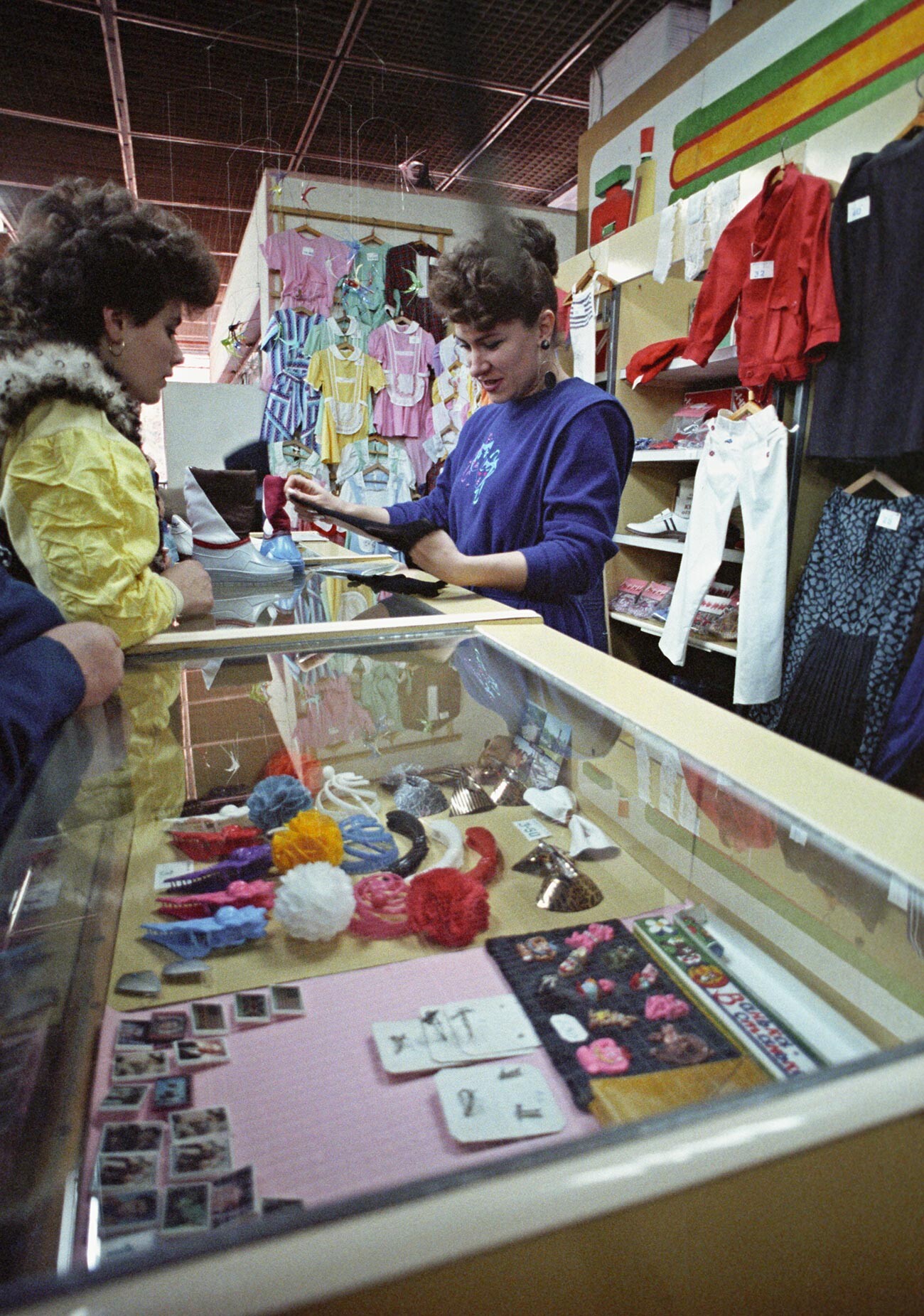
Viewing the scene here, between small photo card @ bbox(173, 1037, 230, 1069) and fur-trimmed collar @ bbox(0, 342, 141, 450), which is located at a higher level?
fur-trimmed collar @ bbox(0, 342, 141, 450)

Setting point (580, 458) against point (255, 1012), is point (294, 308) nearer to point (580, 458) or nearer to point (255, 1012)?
point (580, 458)

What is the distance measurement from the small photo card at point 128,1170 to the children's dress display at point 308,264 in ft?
16.9

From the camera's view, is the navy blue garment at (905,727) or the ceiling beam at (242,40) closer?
the navy blue garment at (905,727)

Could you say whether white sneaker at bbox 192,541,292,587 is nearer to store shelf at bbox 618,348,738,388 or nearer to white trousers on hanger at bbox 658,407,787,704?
white trousers on hanger at bbox 658,407,787,704

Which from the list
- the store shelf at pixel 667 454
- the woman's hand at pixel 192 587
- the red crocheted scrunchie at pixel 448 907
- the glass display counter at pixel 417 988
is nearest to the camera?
the glass display counter at pixel 417 988

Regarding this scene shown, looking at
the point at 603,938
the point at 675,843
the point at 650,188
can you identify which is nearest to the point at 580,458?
the point at 675,843

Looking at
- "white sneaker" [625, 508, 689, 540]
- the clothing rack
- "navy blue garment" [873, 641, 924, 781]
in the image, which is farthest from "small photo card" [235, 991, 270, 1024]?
the clothing rack

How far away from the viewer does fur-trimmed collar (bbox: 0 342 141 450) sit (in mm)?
1000

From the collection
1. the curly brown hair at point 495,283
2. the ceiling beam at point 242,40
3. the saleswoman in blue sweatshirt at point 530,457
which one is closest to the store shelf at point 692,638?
the saleswoman in blue sweatshirt at point 530,457

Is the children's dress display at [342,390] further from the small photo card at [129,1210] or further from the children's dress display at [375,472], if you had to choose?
the small photo card at [129,1210]

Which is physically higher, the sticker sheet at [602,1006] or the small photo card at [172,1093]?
the sticker sheet at [602,1006]

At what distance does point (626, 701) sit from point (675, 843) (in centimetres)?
27

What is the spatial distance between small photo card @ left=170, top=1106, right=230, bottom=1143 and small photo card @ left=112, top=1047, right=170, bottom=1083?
0.12 ft

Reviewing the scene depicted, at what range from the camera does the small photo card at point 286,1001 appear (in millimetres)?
449
